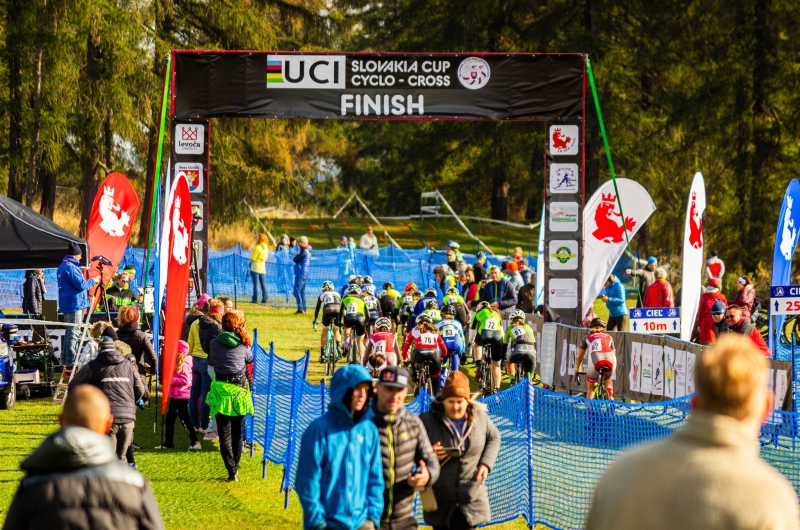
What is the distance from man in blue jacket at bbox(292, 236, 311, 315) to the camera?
29875mm

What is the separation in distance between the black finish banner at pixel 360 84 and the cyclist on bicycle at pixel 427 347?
12.8 ft

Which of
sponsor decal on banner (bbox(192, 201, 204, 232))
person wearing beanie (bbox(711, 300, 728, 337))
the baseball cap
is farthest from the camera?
sponsor decal on banner (bbox(192, 201, 204, 232))

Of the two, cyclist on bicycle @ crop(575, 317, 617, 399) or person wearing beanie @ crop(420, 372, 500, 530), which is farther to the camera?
cyclist on bicycle @ crop(575, 317, 617, 399)

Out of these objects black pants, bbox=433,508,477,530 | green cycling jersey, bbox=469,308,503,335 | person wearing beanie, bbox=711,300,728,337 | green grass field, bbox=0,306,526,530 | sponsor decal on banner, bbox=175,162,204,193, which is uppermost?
sponsor decal on banner, bbox=175,162,204,193

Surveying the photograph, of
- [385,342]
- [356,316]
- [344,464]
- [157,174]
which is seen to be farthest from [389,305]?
[344,464]

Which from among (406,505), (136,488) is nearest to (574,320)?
(406,505)

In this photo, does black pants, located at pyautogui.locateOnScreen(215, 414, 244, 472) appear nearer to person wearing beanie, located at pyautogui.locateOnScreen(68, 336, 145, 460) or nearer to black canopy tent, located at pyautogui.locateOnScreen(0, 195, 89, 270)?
person wearing beanie, located at pyautogui.locateOnScreen(68, 336, 145, 460)

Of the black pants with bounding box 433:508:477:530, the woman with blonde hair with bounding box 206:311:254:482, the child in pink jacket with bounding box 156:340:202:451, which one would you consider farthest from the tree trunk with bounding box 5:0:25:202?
the black pants with bounding box 433:508:477:530

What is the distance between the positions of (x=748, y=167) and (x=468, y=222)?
17819 mm

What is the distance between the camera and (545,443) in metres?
10.6

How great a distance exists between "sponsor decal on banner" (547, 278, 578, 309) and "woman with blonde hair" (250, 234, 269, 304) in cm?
1301

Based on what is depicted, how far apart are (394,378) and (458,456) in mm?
1129

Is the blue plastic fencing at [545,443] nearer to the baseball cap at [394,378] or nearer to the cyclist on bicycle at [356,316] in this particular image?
the baseball cap at [394,378]

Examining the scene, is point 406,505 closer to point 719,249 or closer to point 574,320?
point 574,320
